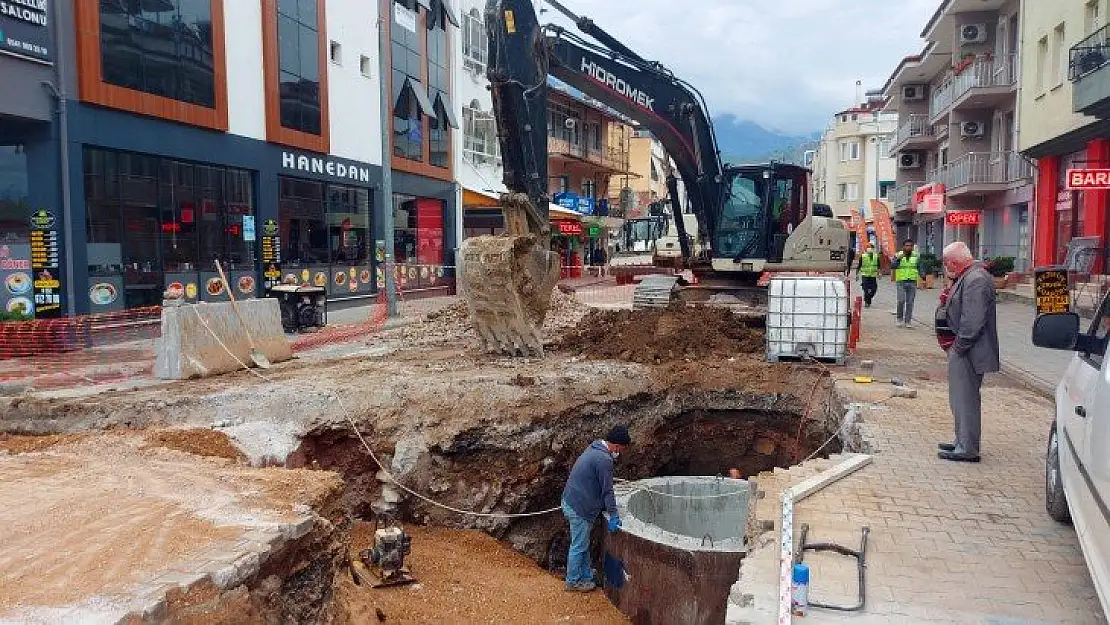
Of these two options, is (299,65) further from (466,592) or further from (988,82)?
(988,82)

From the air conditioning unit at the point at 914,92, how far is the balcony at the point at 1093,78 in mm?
25386

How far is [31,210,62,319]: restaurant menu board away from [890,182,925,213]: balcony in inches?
1548

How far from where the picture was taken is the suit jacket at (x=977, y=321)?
6164 millimetres

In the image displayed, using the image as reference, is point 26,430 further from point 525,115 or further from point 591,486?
point 525,115

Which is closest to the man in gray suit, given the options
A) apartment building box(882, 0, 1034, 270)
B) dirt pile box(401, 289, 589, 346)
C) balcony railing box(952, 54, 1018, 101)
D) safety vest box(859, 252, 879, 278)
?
dirt pile box(401, 289, 589, 346)

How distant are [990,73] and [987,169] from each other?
3.40 metres

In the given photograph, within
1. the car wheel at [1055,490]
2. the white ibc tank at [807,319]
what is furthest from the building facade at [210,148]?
the car wheel at [1055,490]

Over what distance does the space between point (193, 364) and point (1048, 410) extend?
9848 millimetres

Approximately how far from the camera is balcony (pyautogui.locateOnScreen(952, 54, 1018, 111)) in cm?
2762

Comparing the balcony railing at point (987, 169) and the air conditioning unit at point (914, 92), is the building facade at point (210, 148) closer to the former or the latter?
the balcony railing at point (987, 169)

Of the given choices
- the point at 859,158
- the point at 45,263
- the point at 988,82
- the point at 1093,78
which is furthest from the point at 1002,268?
the point at 859,158

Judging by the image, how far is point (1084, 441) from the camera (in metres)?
3.78

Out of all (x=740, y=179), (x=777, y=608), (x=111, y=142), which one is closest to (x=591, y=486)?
(x=777, y=608)

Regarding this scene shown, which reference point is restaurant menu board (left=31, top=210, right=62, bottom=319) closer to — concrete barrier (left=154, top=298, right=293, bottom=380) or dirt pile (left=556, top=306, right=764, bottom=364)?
concrete barrier (left=154, top=298, right=293, bottom=380)
